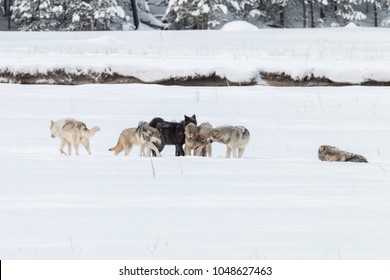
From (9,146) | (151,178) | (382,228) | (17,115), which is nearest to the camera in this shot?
(382,228)

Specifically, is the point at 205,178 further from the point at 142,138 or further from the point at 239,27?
the point at 239,27

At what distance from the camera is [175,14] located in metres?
50.5

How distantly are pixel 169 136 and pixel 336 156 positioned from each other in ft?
6.98

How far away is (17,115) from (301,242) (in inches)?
428

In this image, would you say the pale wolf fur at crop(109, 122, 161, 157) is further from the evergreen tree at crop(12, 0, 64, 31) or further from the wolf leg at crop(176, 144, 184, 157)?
the evergreen tree at crop(12, 0, 64, 31)

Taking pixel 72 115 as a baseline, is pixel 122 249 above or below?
above

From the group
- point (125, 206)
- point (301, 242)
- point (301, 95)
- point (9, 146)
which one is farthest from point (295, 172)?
point (301, 95)

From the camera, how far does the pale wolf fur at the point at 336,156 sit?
31.1ft

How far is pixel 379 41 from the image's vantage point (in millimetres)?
27609

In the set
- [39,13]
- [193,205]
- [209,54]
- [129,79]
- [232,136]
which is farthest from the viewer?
[39,13]

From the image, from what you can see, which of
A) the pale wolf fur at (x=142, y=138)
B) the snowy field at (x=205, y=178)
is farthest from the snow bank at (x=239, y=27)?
the pale wolf fur at (x=142, y=138)

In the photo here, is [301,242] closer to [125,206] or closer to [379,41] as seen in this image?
[125,206]

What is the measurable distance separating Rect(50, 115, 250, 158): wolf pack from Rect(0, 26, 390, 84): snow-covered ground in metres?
9.06

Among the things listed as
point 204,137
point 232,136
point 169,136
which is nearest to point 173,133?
point 169,136
